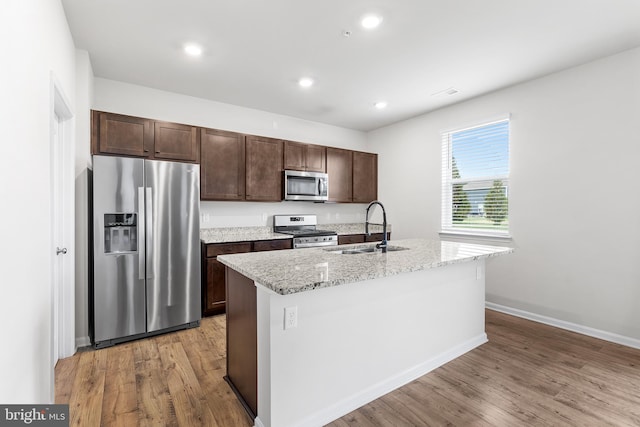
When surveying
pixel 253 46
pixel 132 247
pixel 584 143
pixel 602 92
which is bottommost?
pixel 132 247

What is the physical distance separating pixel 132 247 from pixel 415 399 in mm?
2782

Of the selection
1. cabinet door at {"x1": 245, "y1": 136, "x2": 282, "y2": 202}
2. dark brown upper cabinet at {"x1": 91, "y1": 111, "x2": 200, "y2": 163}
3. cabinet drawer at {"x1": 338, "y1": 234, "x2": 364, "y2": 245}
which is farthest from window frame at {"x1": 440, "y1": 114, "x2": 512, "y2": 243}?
dark brown upper cabinet at {"x1": 91, "y1": 111, "x2": 200, "y2": 163}

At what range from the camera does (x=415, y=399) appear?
6.65 feet

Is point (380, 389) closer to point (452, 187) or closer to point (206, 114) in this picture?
point (452, 187)

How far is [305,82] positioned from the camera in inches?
137

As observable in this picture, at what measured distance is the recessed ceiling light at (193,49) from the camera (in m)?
2.71

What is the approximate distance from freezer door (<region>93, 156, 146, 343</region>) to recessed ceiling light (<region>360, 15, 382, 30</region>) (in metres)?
2.38

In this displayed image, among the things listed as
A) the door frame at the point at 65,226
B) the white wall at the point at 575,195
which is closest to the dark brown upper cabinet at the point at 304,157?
the white wall at the point at 575,195

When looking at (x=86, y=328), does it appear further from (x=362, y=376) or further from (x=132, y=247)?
(x=362, y=376)

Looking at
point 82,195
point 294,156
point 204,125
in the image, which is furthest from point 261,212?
point 82,195

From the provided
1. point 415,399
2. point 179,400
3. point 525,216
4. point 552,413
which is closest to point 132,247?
point 179,400

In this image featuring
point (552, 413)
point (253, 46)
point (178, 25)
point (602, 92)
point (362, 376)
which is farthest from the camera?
point (602, 92)

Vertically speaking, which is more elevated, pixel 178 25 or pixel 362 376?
pixel 178 25

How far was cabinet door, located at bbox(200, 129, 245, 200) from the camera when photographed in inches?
148
